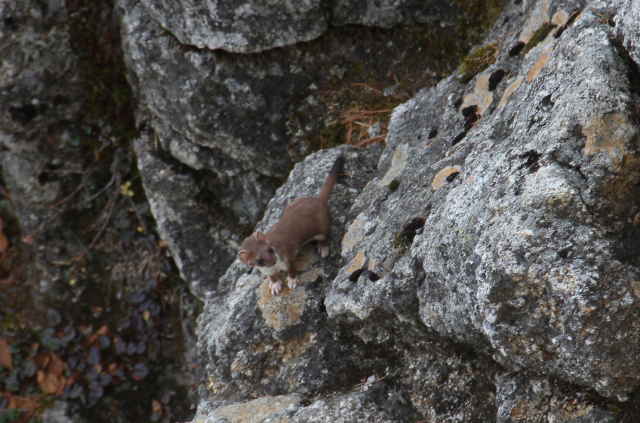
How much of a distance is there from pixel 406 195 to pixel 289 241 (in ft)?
3.17

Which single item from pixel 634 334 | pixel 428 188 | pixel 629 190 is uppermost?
pixel 428 188

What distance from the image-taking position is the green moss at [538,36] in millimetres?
3238

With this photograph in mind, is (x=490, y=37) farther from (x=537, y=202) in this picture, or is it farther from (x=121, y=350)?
(x=121, y=350)

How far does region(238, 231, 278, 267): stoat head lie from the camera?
379cm

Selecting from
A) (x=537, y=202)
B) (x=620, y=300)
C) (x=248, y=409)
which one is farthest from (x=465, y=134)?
(x=248, y=409)

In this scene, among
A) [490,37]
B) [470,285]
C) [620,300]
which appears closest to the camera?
[620,300]

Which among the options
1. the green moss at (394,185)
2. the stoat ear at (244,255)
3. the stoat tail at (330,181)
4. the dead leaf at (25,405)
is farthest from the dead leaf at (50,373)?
the green moss at (394,185)

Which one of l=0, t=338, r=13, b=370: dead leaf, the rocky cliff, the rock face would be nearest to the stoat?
the rocky cliff

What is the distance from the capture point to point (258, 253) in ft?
12.7

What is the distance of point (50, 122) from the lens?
6.67 metres

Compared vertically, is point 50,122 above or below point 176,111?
above

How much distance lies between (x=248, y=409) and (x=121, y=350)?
432 cm

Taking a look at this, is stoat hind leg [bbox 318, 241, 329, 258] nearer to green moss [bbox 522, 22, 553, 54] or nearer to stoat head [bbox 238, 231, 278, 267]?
stoat head [bbox 238, 231, 278, 267]

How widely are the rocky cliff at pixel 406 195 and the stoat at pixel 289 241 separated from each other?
0.13m
